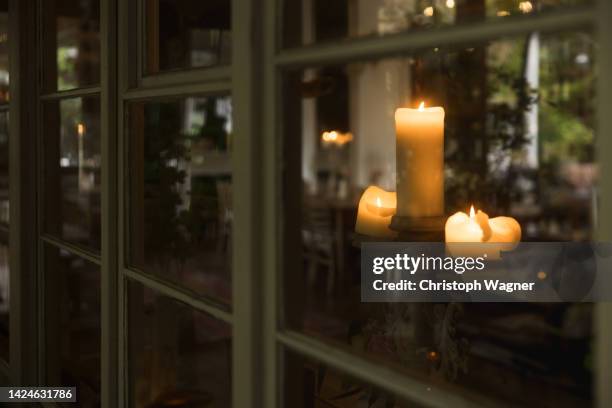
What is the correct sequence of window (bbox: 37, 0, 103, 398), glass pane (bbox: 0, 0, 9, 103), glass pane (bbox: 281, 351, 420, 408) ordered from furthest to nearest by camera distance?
glass pane (bbox: 0, 0, 9, 103)
window (bbox: 37, 0, 103, 398)
glass pane (bbox: 281, 351, 420, 408)

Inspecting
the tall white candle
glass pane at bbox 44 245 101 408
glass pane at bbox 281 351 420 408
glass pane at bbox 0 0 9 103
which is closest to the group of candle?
the tall white candle

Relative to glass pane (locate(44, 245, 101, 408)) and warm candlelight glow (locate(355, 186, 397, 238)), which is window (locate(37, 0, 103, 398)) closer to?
glass pane (locate(44, 245, 101, 408))

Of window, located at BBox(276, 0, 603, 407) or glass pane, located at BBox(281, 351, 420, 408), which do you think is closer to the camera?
window, located at BBox(276, 0, 603, 407)

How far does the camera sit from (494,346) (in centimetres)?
268

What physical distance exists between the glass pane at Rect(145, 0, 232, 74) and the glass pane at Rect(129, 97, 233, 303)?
0.27 feet

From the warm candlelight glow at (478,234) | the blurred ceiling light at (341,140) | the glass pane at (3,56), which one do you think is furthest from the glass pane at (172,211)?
the blurred ceiling light at (341,140)

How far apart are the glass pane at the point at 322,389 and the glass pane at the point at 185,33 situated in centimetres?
43

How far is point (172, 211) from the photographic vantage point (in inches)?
69.3

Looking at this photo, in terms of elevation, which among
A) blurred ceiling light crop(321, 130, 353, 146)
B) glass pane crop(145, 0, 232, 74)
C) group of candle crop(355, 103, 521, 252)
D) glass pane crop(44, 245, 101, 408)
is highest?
blurred ceiling light crop(321, 130, 353, 146)

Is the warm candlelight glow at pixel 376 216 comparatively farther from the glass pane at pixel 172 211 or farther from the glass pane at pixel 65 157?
the glass pane at pixel 65 157

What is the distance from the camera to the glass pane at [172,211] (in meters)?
1.25

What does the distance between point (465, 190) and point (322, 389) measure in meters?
1.82

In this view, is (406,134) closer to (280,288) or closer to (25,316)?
(280,288)

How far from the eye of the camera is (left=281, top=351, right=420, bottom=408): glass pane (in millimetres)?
820
